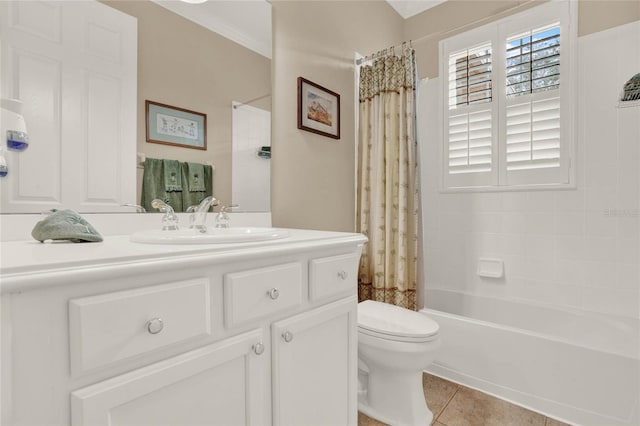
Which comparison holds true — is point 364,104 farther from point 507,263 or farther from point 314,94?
point 507,263

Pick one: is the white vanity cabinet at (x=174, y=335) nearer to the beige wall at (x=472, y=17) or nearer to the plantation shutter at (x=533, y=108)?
the plantation shutter at (x=533, y=108)

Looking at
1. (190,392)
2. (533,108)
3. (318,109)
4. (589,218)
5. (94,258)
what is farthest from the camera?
(533,108)

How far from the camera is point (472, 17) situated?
251 cm

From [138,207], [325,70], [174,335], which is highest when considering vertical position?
[325,70]

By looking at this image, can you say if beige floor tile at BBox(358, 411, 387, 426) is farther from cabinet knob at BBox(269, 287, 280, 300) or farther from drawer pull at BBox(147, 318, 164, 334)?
drawer pull at BBox(147, 318, 164, 334)

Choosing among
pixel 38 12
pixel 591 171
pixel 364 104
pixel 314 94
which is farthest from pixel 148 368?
pixel 591 171

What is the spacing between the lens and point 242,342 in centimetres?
85

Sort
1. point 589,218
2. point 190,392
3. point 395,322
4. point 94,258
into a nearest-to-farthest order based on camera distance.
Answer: point 94,258
point 190,392
point 395,322
point 589,218

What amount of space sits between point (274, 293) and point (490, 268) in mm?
2071

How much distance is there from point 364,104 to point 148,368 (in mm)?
2010

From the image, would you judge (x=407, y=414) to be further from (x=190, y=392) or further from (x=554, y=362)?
(x=190, y=392)

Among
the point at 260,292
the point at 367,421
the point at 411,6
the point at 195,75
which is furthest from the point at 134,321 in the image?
the point at 411,6

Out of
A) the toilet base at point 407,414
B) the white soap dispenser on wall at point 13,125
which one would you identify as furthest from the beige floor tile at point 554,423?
the white soap dispenser on wall at point 13,125

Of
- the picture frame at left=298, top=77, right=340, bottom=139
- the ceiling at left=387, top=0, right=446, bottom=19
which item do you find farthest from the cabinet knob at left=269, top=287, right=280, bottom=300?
the ceiling at left=387, top=0, right=446, bottom=19
